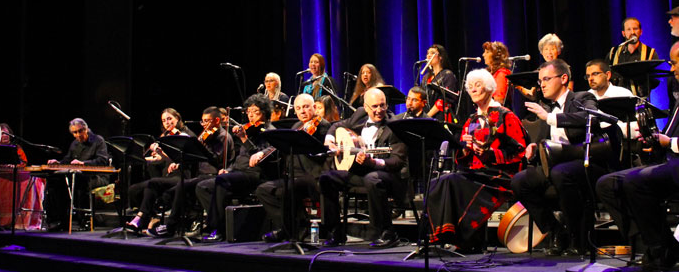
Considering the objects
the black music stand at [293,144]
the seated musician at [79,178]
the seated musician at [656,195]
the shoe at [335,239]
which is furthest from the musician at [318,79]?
the seated musician at [656,195]

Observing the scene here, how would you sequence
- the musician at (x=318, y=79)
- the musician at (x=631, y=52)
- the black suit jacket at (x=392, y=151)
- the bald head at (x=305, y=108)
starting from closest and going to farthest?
the black suit jacket at (x=392, y=151), the musician at (x=631, y=52), the bald head at (x=305, y=108), the musician at (x=318, y=79)

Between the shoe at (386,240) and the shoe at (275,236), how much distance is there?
1014 millimetres

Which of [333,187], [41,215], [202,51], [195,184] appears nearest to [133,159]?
[195,184]

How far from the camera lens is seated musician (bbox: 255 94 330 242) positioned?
227 inches

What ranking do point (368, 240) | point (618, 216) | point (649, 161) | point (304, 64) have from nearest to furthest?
point (618, 216) < point (649, 161) < point (368, 240) < point (304, 64)

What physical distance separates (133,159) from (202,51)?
11.7ft

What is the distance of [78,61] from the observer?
10203 millimetres

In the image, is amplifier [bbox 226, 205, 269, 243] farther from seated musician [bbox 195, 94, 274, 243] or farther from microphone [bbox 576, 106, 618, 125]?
microphone [bbox 576, 106, 618, 125]

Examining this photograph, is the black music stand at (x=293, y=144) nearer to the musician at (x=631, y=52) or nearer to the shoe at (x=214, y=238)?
the shoe at (x=214, y=238)

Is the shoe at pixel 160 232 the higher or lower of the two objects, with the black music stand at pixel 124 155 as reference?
lower

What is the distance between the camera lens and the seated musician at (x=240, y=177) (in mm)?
6082

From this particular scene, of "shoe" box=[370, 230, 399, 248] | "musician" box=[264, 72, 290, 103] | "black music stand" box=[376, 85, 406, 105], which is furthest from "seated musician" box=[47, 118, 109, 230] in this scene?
"shoe" box=[370, 230, 399, 248]

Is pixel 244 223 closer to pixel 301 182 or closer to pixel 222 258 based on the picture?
pixel 301 182

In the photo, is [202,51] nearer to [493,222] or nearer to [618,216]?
[493,222]
